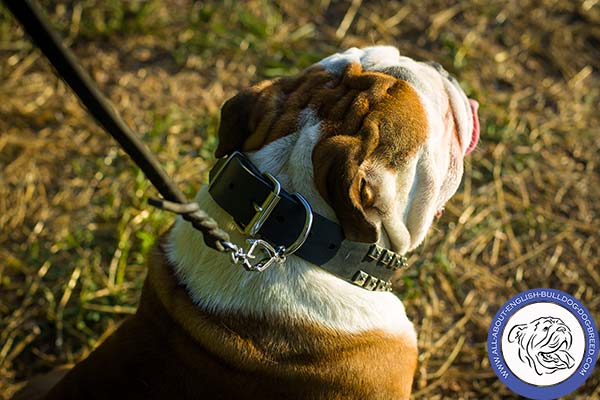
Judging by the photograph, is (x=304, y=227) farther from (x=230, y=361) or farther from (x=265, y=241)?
(x=230, y=361)

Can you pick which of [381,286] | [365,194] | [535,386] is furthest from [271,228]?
[535,386]

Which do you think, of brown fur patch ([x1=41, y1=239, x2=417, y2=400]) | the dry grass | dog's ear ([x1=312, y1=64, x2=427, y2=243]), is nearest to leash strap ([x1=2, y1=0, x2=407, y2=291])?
dog's ear ([x1=312, y1=64, x2=427, y2=243])

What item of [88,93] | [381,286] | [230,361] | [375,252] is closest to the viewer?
[88,93]

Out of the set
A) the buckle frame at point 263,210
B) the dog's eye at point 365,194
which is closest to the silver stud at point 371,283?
the dog's eye at point 365,194

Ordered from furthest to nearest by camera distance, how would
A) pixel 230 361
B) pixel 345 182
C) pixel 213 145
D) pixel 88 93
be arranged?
pixel 213 145
pixel 230 361
pixel 345 182
pixel 88 93

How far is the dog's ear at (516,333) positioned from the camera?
3.43 meters

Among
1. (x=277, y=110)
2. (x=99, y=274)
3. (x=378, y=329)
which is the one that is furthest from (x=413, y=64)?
(x=99, y=274)

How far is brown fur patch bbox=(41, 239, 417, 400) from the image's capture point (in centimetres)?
253

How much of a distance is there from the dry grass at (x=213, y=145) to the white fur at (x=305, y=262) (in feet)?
4.62

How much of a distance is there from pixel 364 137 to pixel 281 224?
438mm

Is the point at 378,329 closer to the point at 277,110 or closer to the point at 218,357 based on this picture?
the point at 218,357

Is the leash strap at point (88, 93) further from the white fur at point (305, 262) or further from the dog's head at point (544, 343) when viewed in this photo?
the dog's head at point (544, 343)

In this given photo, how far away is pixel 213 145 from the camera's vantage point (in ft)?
16.0

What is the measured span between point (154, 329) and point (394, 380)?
96 cm
